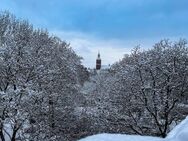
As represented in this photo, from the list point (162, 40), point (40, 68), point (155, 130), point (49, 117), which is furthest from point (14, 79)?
point (162, 40)

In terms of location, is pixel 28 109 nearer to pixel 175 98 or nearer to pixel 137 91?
pixel 137 91

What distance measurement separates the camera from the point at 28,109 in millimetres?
26984

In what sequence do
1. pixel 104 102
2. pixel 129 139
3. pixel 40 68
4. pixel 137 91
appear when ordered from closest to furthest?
pixel 129 139, pixel 40 68, pixel 137 91, pixel 104 102

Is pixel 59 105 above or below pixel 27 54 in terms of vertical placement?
below

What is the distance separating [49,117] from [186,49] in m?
13.3

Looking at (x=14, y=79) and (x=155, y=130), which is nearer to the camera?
(x=14, y=79)

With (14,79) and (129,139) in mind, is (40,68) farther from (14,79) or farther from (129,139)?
(129,139)

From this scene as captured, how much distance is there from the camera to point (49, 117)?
32250 mm

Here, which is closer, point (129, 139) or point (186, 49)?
point (129, 139)

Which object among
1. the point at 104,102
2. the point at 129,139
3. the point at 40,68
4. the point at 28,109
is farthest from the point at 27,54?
the point at 129,139

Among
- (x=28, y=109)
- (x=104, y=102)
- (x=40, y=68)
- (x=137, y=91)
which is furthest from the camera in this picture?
(x=104, y=102)

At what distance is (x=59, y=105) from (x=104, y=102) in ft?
13.7

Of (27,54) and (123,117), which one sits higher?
(27,54)

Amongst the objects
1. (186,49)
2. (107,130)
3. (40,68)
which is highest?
(186,49)
